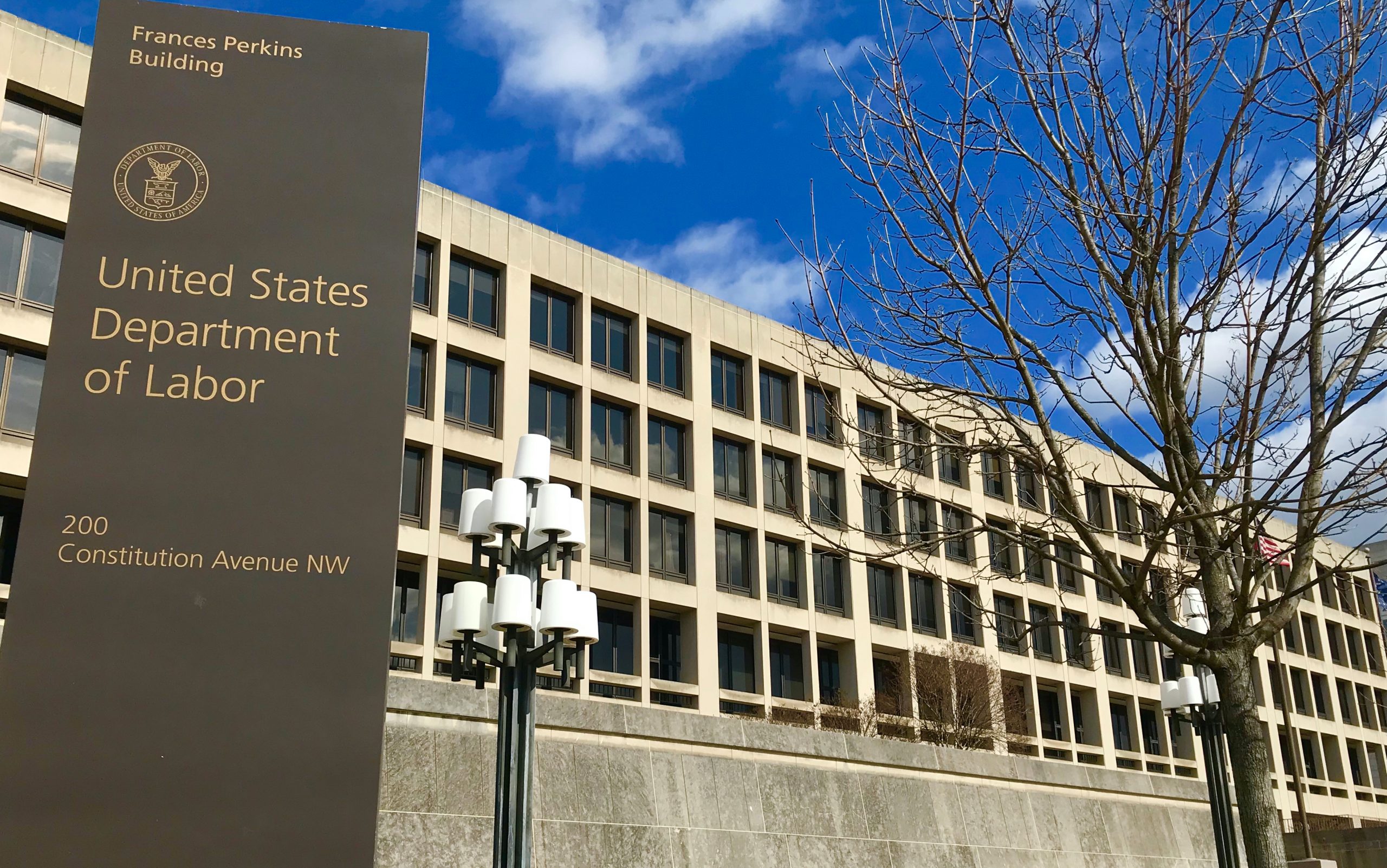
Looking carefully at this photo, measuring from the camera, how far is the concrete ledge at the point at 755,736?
43.3 feet

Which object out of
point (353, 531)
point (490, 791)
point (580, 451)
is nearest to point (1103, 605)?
point (580, 451)

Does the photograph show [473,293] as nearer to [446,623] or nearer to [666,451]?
[666,451]

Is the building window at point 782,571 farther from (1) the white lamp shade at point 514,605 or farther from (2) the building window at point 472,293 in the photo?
(1) the white lamp shade at point 514,605

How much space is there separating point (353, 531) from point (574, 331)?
32252 millimetres

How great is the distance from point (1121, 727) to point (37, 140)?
45.6 meters

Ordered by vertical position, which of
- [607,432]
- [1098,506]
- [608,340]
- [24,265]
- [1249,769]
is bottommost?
[1249,769]

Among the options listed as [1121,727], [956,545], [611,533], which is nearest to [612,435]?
[611,533]

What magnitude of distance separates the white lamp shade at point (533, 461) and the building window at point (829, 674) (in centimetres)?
3365

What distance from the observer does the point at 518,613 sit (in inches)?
410

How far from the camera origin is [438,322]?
117 feet

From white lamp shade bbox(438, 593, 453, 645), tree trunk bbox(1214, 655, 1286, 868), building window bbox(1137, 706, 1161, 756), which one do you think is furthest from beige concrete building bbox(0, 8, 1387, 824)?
tree trunk bbox(1214, 655, 1286, 868)

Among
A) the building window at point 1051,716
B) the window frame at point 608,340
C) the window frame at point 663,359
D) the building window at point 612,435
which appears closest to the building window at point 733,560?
the building window at point 612,435

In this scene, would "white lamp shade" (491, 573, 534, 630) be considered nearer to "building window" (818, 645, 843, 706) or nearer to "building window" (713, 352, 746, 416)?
"building window" (713, 352, 746, 416)

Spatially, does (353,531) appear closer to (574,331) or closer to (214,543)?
(214,543)
